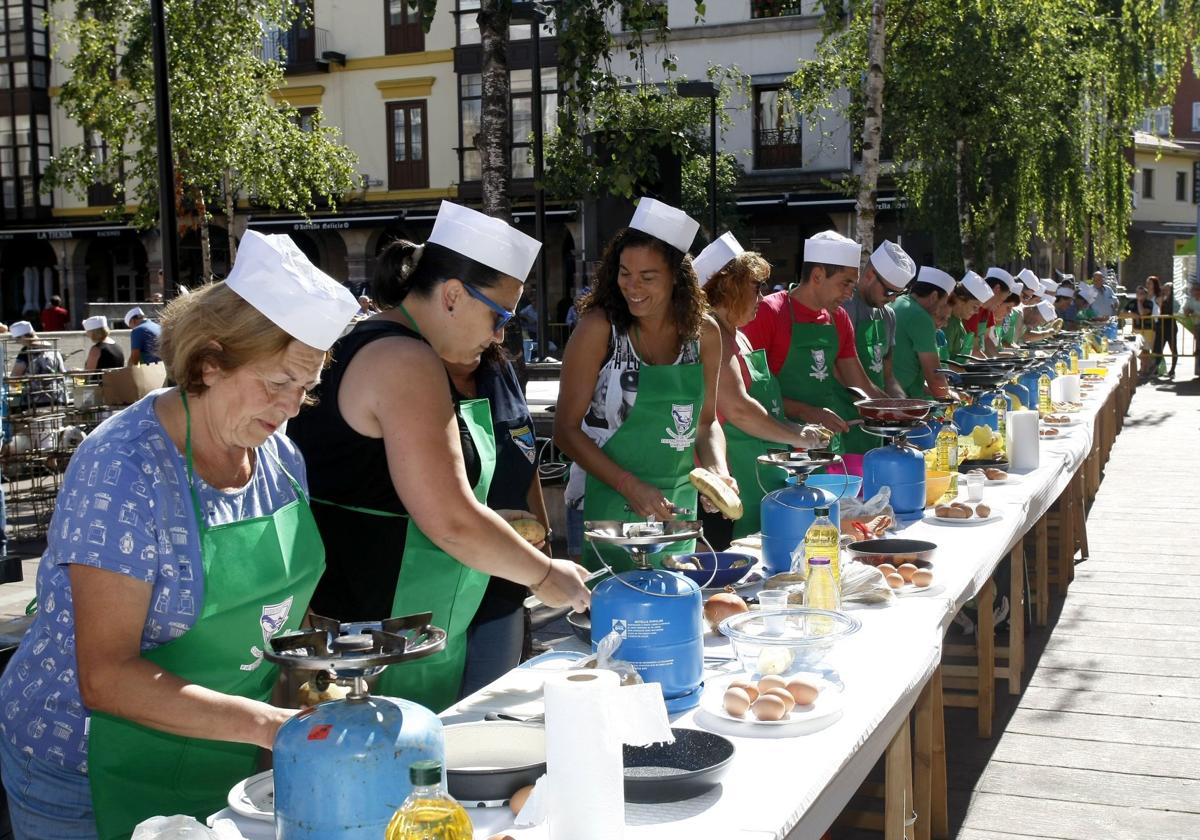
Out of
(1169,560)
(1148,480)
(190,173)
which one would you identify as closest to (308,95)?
(190,173)

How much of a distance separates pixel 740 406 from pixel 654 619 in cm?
242

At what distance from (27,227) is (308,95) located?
8.07 m

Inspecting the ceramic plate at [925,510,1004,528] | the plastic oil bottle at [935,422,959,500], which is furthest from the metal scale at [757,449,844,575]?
the plastic oil bottle at [935,422,959,500]

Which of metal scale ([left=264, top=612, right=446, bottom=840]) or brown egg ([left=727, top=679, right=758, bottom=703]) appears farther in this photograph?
brown egg ([left=727, top=679, right=758, bottom=703])

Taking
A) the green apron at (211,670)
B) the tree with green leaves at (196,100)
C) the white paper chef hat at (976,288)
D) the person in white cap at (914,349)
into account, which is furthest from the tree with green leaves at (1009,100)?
the green apron at (211,670)

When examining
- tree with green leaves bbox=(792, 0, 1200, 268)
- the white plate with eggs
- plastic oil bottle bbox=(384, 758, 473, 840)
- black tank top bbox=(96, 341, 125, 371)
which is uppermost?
tree with green leaves bbox=(792, 0, 1200, 268)

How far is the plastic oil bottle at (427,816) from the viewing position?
1383 millimetres

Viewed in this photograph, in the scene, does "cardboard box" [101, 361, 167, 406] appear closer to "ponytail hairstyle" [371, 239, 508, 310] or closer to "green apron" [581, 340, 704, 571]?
"green apron" [581, 340, 704, 571]

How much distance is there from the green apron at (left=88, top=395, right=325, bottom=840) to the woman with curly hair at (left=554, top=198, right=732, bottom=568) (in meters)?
1.54

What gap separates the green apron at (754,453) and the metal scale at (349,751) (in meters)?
2.68

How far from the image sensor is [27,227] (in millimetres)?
30734

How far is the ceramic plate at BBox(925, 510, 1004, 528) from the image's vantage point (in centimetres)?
401

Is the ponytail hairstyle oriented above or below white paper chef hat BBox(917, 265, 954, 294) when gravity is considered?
below

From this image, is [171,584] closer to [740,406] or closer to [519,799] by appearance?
[519,799]
